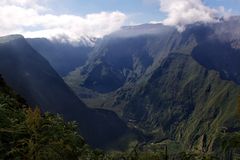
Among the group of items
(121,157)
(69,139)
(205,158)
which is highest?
(69,139)

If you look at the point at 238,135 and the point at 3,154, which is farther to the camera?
the point at 3,154

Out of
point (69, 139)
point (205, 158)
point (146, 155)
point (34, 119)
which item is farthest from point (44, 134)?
point (146, 155)

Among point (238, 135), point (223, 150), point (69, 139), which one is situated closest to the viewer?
point (223, 150)

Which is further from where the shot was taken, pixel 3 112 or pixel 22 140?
pixel 3 112

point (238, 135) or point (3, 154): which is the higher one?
point (238, 135)

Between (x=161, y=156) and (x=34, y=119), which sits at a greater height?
(x=34, y=119)

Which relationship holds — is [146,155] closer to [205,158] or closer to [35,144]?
[205,158]

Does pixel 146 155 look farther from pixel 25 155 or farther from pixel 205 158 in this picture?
pixel 25 155

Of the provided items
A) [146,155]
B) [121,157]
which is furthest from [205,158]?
[121,157]

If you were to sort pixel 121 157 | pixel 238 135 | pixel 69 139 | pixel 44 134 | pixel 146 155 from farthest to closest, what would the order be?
pixel 121 157 → pixel 146 155 → pixel 69 139 → pixel 44 134 → pixel 238 135
